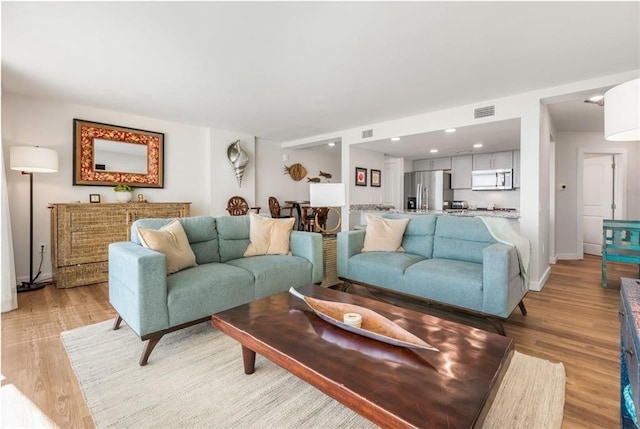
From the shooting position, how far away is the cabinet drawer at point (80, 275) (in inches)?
137

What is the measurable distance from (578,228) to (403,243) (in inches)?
166

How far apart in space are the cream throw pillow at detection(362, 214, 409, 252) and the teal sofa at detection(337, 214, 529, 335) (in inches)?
2.9

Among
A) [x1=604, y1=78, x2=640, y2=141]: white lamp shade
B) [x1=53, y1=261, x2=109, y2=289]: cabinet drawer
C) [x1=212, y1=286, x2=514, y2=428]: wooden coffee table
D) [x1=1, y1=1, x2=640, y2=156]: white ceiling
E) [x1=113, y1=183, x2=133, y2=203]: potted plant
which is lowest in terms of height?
[x1=53, y1=261, x2=109, y2=289]: cabinet drawer

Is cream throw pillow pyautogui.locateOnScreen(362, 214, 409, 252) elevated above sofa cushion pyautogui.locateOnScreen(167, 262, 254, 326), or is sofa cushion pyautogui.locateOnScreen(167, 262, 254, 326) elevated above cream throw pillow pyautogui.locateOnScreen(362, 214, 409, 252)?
cream throw pillow pyautogui.locateOnScreen(362, 214, 409, 252)

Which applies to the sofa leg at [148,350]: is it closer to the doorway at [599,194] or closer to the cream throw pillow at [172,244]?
the cream throw pillow at [172,244]

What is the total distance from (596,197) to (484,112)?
13.2ft

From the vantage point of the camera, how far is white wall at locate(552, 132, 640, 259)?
5270 mm

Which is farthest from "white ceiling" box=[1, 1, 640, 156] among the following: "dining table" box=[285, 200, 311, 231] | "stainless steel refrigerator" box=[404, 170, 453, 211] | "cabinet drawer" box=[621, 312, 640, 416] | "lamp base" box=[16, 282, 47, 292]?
"stainless steel refrigerator" box=[404, 170, 453, 211]

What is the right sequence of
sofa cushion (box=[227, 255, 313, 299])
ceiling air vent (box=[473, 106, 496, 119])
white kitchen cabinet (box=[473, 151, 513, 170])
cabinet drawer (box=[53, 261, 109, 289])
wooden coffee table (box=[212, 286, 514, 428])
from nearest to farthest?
wooden coffee table (box=[212, 286, 514, 428]), sofa cushion (box=[227, 255, 313, 299]), cabinet drawer (box=[53, 261, 109, 289]), ceiling air vent (box=[473, 106, 496, 119]), white kitchen cabinet (box=[473, 151, 513, 170])

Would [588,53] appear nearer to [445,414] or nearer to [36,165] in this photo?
[445,414]

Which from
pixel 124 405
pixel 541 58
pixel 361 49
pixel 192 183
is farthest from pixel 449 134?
pixel 124 405

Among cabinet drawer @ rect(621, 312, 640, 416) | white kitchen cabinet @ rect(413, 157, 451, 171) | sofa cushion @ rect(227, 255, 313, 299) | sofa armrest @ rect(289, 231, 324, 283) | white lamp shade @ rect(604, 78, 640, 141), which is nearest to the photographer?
cabinet drawer @ rect(621, 312, 640, 416)

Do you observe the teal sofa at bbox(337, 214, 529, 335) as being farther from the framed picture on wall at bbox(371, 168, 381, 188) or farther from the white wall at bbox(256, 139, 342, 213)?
the white wall at bbox(256, 139, 342, 213)

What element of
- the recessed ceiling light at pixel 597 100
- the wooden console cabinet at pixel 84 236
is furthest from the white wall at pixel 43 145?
the recessed ceiling light at pixel 597 100
